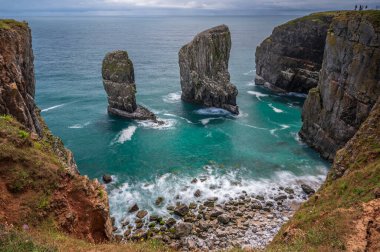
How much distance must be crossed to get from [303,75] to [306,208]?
271ft

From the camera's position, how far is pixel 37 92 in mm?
98312

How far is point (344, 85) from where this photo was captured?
57125 millimetres

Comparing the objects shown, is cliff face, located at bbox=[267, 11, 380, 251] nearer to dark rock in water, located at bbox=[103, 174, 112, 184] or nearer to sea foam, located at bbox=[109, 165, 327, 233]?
sea foam, located at bbox=[109, 165, 327, 233]

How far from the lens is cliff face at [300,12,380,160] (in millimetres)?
51281

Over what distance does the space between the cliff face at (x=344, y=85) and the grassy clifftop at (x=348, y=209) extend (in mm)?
18820

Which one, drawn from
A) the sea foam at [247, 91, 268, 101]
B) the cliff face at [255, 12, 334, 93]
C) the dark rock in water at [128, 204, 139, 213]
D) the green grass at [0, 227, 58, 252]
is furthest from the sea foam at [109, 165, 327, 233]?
the cliff face at [255, 12, 334, 93]

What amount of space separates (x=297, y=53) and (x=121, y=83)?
62796 millimetres

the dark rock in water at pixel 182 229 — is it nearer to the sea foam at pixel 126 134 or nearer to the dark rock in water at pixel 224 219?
the dark rock in water at pixel 224 219

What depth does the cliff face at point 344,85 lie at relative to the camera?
51.3 m

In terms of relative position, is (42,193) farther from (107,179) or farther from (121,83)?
(121,83)

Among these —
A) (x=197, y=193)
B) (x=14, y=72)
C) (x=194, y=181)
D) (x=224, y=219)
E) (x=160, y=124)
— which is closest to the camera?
(x=14, y=72)

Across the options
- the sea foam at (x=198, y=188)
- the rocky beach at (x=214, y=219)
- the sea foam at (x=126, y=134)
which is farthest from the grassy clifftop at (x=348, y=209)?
the sea foam at (x=126, y=134)

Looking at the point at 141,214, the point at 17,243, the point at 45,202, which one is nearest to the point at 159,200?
the point at 141,214

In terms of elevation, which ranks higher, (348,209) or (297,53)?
(297,53)
